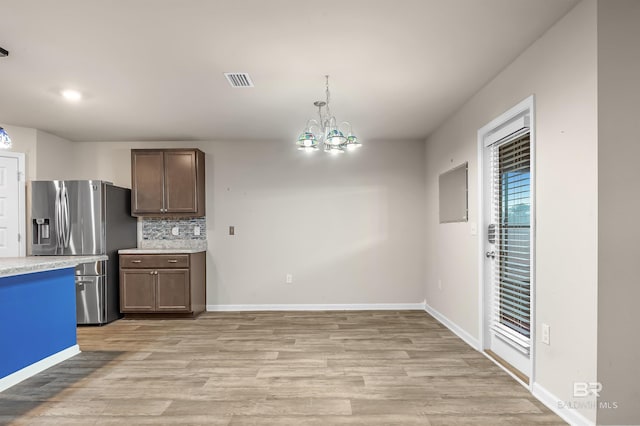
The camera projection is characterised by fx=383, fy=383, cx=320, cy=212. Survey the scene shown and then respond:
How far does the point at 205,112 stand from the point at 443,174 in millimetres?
2889

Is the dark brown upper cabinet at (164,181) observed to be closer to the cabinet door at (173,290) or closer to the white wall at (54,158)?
the cabinet door at (173,290)

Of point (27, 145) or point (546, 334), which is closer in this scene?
point (546, 334)

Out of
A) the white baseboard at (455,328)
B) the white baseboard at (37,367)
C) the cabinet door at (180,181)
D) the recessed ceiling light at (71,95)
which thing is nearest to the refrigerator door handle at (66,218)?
the cabinet door at (180,181)

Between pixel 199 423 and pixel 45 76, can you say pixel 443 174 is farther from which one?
pixel 45 76

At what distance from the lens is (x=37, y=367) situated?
3.17 metres

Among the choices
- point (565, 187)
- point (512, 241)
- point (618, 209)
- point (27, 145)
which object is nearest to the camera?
point (618, 209)

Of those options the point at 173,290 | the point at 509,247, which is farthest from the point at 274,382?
the point at 173,290

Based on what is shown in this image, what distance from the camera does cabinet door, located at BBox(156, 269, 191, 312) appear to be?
4879 millimetres

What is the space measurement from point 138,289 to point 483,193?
424 cm

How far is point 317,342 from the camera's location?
392cm

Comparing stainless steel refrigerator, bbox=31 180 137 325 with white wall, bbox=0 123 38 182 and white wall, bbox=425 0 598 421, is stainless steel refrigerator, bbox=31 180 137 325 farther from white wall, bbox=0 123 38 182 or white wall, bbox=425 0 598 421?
white wall, bbox=425 0 598 421

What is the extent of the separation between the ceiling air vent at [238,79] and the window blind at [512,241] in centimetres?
221

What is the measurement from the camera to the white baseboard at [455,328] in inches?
146

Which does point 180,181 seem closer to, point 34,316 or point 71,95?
point 71,95
